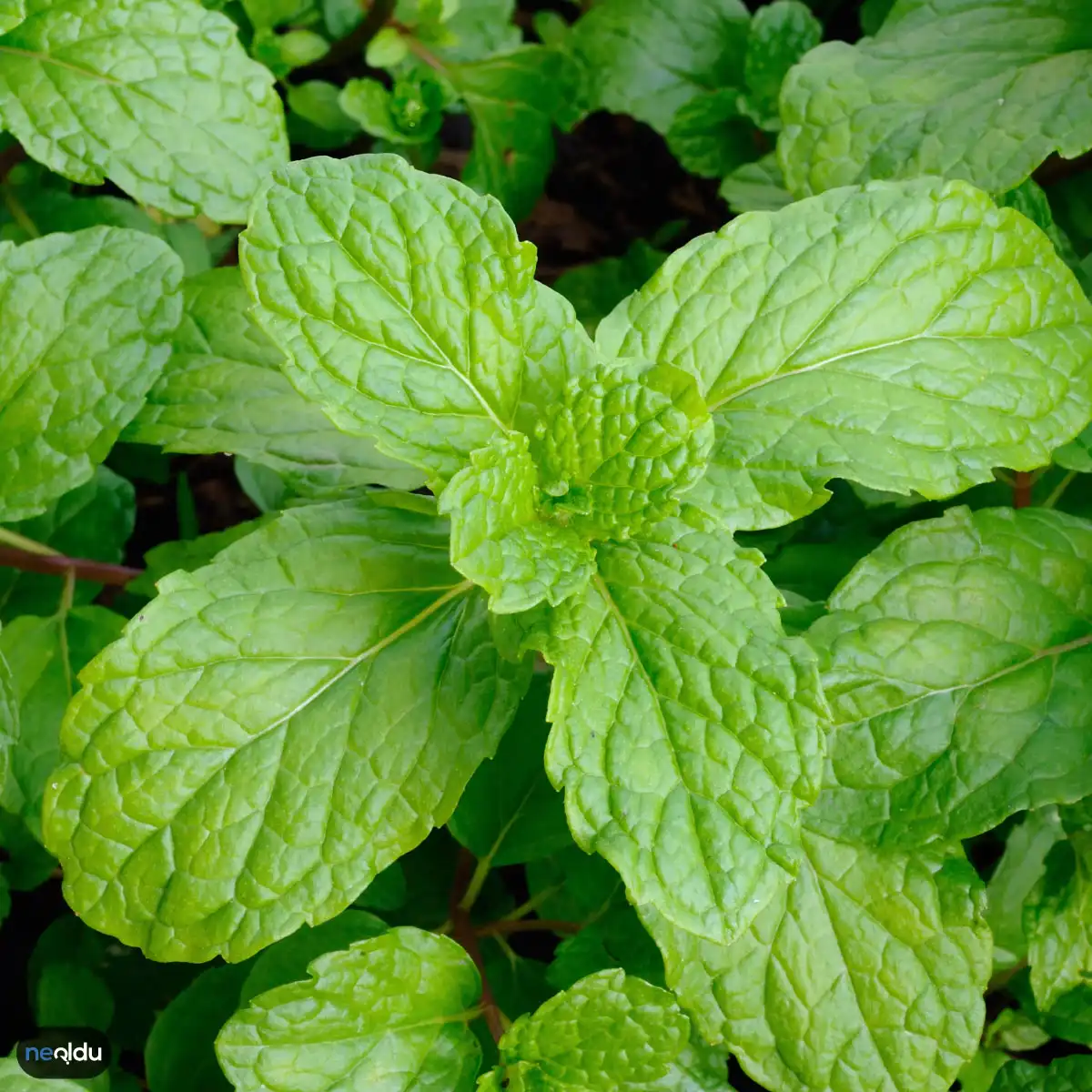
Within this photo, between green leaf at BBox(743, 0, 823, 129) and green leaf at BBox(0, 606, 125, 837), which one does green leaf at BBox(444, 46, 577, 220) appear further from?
green leaf at BBox(0, 606, 125, 837)

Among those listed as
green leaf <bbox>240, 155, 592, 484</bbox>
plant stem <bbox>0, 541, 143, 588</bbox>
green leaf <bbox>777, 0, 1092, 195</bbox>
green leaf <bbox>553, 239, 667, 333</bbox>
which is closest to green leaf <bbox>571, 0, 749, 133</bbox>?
green leaf <bbox>553, 239, 667, 333</bbox>

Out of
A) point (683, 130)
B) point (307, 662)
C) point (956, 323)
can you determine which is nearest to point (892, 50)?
point (683, 130)

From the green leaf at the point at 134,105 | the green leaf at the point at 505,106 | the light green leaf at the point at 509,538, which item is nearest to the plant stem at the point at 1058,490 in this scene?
the light green leaf at the point at 509,538

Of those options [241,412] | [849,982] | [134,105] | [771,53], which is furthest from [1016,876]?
[134,105]

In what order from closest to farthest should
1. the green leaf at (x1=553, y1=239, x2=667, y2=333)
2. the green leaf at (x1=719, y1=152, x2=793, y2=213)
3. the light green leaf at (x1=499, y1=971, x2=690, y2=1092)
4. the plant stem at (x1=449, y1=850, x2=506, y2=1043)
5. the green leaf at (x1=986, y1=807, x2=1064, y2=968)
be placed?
the light green leaf at (x1=499, y1=971, x2=690, y2=1092)
the plant stem at (x1=449, y1=850, x2=506, y2=1043)
the green leaf at (x1=986, y1=807, x2=1064, y2=968)
the green leaf at (x1=719, y1=152, x2=793, y2=213)
the green leaf at (x1=553, y1=239, x2=667, y2=333)

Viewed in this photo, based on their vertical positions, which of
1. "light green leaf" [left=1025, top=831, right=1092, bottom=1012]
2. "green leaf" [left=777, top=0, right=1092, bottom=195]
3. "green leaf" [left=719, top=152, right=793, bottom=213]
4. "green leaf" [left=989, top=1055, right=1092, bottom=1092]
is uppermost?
"green leaf" [left=777, top=0, right=1092, bottom=195]

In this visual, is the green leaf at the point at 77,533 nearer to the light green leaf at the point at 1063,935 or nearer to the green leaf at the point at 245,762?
the green leaf at the point at 245,762
